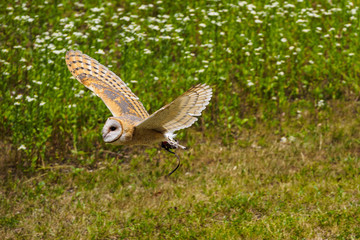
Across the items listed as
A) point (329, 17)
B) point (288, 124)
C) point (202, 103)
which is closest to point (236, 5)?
point (329, 17)

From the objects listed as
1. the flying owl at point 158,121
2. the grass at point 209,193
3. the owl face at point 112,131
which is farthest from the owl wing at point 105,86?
the grass at point 209,193

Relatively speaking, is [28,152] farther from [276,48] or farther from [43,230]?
[276,48]

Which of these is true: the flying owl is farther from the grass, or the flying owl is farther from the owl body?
the grass

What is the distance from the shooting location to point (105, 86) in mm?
5066

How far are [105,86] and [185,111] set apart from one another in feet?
4.71

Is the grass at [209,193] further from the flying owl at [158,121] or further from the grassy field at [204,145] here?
the flying owl at [158,121]

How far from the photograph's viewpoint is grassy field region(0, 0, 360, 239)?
20.2 ft

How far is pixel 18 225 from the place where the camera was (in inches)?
246

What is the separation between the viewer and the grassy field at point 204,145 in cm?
616

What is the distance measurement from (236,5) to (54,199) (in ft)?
18.0

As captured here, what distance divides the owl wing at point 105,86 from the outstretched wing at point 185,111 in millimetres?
697

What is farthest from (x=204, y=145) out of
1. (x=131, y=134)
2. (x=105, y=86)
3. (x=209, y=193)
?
(x=131, y=134)

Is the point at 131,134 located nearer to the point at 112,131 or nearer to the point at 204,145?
the point at 112,131

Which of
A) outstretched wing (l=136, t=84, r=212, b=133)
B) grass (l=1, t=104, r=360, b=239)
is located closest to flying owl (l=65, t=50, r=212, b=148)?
outstretched wing (l=136, t=84, r=212, b=133)
